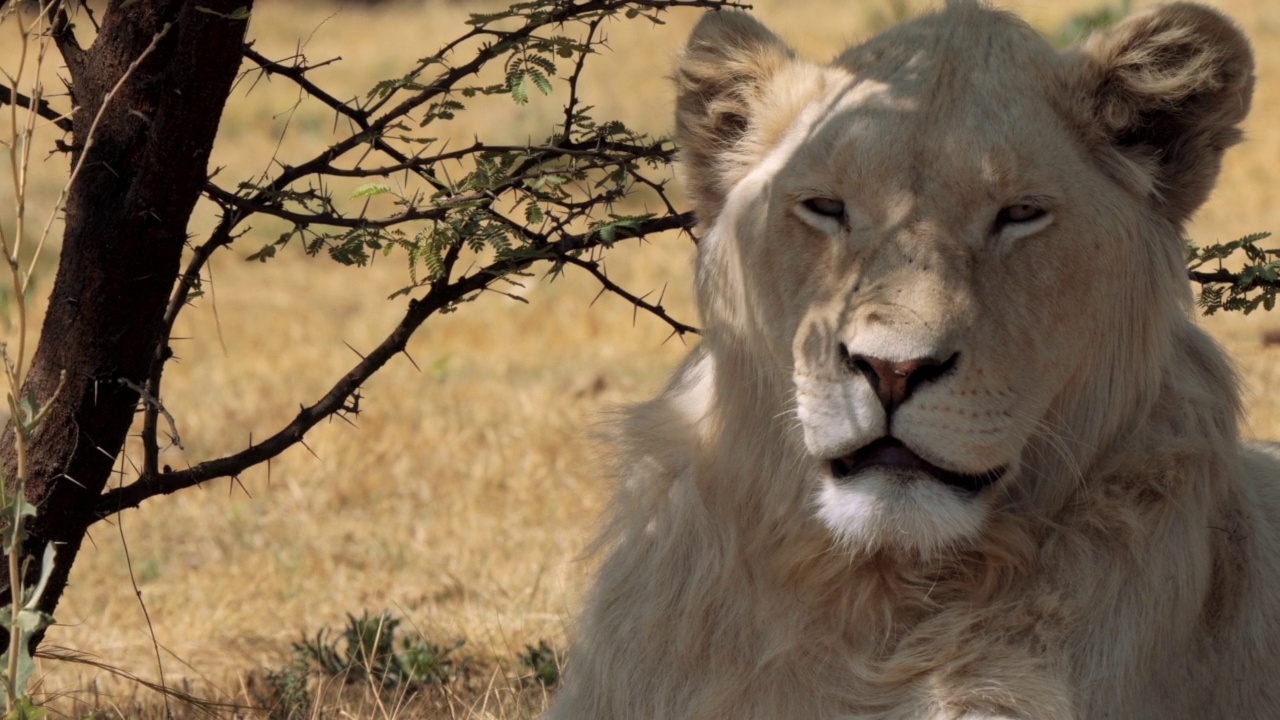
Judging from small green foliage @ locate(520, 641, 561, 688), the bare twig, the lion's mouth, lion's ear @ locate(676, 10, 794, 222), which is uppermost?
lion's ear @ locate(676, 10, 794, 222)

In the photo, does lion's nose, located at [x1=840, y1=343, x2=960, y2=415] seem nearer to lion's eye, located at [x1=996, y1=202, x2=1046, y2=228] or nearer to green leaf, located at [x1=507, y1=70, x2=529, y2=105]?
lion's eye, located at [x1=996, y1=202, x2=1046, y2=228]

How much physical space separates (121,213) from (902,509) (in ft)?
5.09

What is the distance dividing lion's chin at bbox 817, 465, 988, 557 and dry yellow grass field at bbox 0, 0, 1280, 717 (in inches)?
32.5

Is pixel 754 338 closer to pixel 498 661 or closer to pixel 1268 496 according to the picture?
pixel 1268 496

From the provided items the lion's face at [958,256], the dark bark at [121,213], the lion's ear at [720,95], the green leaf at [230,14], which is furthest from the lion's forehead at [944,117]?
the dark bark at [121,213]

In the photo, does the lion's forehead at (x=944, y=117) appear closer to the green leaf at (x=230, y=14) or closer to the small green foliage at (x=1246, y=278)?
the small green foliage at (x=1246, y=278)

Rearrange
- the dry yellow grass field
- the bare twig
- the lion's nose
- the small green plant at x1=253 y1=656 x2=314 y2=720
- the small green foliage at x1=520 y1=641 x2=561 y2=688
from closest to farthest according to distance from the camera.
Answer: the lion's nose
the bare twig
the small green plant at x1=253 y1=656 x2=314 y2=720
the small green foliage at x1=520 y1=641 x2=561 y2=688
the dry yellow grass field

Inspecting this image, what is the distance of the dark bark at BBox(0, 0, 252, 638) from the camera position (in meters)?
2.91

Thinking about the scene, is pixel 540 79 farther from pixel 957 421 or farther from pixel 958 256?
pixel 957 421

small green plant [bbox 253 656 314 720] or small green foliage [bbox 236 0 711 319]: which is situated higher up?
small green foliage [bbox 236 0 711 319]

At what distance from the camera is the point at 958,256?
8.23ft

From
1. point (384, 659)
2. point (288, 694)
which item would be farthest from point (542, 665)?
point (288, 694)

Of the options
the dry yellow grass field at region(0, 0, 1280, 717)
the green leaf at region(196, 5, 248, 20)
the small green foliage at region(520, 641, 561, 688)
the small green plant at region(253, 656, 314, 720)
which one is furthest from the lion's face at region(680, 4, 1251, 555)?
the small green plant at region(253, 656, 314, 720)

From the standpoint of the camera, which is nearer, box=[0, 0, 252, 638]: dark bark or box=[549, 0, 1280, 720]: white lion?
box=[549, 0, 1280, 720]: white lion
